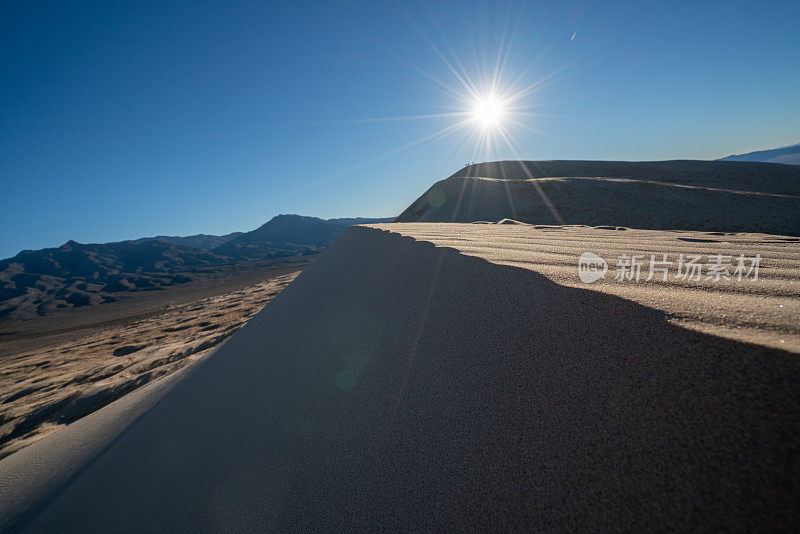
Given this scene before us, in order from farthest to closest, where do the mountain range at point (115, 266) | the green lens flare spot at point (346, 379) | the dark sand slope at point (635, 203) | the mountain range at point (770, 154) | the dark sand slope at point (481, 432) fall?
the mountain range at point (770, 154) → the mountain range at point (115, 266) → the dark sand slope at point (635, 203) → the green lens flare spot at point (346, 379) → the dark sand slope at point (481, 432)

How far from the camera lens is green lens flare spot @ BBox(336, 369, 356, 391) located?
A: 1.39m

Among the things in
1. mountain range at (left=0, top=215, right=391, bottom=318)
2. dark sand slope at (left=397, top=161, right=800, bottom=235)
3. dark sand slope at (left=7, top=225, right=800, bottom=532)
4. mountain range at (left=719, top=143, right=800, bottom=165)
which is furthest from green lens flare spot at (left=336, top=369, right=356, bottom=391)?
mountain range at (left=719, top=143, right=800, bottom=165)

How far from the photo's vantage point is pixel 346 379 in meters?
1.44

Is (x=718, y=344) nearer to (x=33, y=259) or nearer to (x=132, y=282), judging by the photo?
(x=132, y=282)

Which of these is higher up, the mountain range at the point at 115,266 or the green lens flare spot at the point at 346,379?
the green lens flare spot at the point at 346,379

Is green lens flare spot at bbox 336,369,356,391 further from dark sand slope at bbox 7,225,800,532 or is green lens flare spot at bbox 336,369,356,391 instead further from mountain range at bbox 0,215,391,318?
mountain range at bbox 0,215,391,318

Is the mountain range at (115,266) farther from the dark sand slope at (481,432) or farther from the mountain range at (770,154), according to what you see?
the mountain range at (770,154)

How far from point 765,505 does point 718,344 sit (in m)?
0.32

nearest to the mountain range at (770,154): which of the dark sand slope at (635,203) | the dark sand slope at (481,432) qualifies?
the dark sand slope at (635,203)

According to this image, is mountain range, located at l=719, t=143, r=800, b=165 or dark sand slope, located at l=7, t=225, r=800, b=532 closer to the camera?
dark sand slope, located at l=7, t=225, r=800, b=532

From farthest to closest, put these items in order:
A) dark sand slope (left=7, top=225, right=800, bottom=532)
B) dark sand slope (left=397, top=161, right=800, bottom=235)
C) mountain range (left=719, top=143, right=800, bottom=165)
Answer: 1. mountain range (left=719, top=143, right=800, bottom=165)
2. dark sand slope (left=397, top=161, right=800, bottom=235)
3. dark sand slope (left=7, top=225, right=800, bottom=532)

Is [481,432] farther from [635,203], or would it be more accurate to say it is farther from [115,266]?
[115,266]

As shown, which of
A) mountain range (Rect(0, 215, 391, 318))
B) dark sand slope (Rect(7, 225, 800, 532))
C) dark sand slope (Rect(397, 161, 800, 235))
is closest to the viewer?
dark sand slope (Rect(7, 225, 800, 532))

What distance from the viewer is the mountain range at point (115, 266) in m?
36.1
